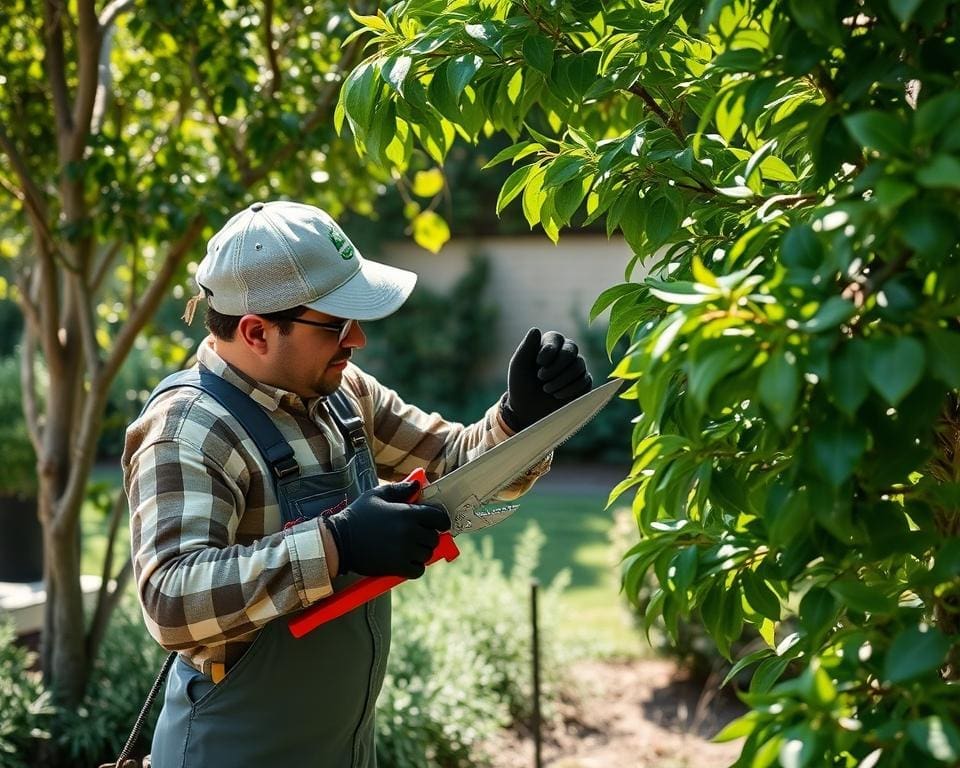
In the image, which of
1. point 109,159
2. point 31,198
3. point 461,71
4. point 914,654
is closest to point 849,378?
point 914,654

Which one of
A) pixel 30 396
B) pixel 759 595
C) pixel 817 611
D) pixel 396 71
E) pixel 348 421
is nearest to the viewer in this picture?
pixel 817 611

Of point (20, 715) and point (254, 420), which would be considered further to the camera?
point (20, 715)

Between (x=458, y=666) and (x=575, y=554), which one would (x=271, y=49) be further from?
(x=575, y=554)

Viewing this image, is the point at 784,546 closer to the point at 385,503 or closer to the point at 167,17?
the point at 385,503

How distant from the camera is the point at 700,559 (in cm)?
170

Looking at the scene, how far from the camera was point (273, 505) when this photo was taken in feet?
7.84

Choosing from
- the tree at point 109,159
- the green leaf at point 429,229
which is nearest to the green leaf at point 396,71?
the tree at point 109,159

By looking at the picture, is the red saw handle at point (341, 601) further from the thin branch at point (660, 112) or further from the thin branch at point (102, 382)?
the thin branch at point (102, 382)

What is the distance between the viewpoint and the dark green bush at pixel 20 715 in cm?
426

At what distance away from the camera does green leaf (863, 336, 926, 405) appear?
46.9 inches

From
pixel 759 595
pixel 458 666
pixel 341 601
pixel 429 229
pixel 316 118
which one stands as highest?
pixel 316 118

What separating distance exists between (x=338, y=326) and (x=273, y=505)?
0.39 metres

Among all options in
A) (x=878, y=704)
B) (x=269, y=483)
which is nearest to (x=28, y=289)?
(x=269, y=483)

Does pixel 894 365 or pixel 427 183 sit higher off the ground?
pixel 427 183
